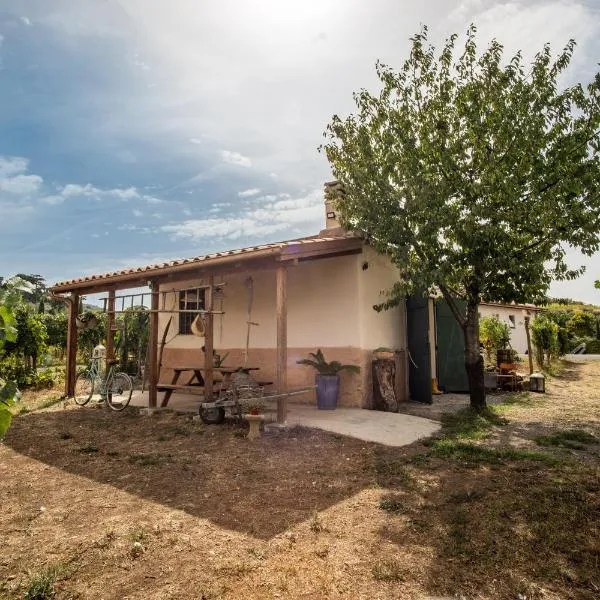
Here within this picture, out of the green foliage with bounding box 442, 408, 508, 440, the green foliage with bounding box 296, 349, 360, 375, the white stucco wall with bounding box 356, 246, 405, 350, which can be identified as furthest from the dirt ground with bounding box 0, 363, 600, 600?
the white stucco wall with bounding box 356, 246, 405, 350

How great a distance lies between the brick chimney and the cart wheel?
15.2 ft

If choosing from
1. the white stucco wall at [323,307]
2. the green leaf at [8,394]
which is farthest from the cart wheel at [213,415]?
the green leaf at [8,394]

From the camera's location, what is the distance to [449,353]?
11.9 metres

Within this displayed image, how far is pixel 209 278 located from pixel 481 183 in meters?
5.20

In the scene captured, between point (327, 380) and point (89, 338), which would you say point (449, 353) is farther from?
point (89, 338)

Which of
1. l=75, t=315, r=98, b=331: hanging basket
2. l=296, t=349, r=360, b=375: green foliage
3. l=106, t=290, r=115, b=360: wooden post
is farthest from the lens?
l=75, t=315, r=98, b=331: hanging basket

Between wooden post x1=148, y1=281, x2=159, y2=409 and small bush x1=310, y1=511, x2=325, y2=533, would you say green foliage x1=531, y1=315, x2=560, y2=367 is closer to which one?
wooden post x1=148, y1=281, x2=159, y2=409

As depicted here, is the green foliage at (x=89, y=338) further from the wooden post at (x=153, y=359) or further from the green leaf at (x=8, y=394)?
the green leaf at (x=8, y=394)

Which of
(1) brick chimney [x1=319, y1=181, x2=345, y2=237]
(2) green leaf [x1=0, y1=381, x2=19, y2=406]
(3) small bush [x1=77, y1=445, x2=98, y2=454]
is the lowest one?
(3) small bush [x1=77, y1=445, x2=98, y2=454]

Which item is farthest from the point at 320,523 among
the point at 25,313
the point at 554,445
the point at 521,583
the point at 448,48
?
the point at 25,313

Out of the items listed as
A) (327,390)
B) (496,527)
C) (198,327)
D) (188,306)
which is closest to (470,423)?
(327,390)

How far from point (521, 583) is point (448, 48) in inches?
342

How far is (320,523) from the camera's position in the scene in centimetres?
383

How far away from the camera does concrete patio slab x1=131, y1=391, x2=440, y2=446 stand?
666 cm
